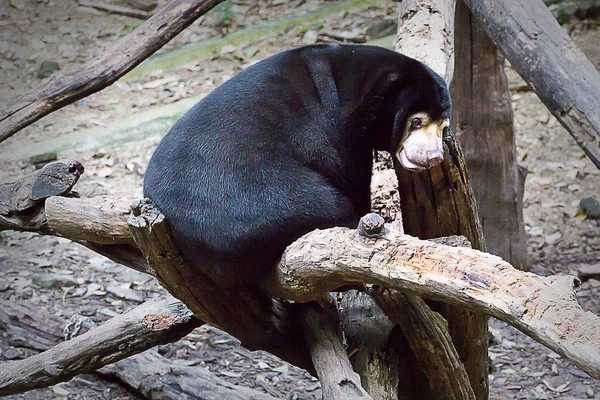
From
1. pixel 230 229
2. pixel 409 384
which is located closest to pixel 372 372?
pixel 409 384

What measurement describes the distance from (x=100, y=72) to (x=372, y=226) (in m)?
2.18

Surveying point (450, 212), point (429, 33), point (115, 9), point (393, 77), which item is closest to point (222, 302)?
point (450, 212)

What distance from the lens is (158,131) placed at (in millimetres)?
6426

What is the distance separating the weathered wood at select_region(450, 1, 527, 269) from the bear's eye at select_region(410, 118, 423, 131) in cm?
162

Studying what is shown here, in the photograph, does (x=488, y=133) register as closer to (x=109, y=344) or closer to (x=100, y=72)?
(x=100, y=72)

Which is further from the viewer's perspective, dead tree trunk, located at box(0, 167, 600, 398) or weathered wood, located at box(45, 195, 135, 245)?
weathered wood, located at box(45, 195, 135, 245)

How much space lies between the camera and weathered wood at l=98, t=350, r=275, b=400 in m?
3.56

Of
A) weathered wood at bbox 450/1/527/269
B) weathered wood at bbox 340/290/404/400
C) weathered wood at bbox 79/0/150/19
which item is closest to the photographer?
weathered wood at bbox 340/290/404/400

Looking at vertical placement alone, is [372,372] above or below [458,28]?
below

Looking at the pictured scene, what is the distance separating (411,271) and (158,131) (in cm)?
471

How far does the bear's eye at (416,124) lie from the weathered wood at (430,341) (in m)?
0.60

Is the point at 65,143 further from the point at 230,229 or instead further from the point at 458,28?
the point at 230,229

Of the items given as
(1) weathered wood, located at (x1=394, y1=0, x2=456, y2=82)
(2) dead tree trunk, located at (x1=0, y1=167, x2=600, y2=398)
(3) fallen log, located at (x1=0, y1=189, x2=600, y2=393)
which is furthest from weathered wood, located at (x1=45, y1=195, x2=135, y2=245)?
(1) weathered wood, located at (x1=394, y1=0, x2=456, y2=82)

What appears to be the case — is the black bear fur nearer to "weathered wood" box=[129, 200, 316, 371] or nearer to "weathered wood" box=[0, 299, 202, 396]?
"weathered wood" box=[129, 200, 316, 371]
